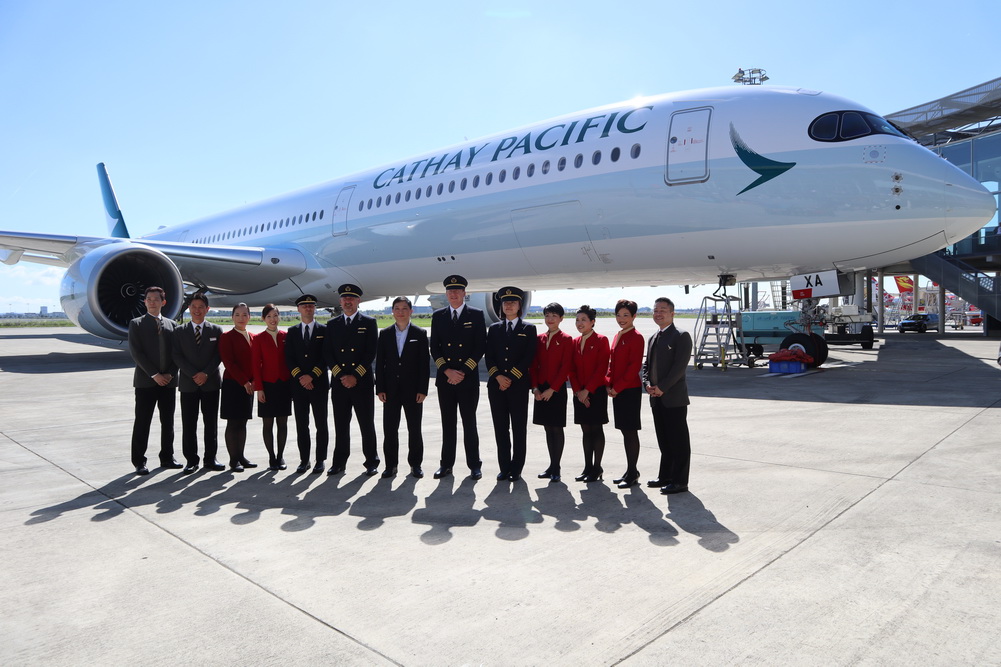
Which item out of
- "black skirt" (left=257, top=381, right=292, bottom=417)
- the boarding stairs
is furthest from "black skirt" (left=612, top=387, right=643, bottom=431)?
the boarding stairs

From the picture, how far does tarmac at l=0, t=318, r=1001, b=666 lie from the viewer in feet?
7.19

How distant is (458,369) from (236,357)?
1777mm

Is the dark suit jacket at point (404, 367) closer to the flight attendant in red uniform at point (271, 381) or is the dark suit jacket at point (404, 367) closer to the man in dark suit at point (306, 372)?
the man in dark suit at point (306, 372)

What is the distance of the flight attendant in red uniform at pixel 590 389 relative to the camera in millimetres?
4461

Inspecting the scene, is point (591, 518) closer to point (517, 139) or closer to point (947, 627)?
point (947, 627)

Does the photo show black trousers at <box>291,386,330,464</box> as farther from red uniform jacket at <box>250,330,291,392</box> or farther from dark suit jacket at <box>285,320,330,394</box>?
red uniform jacket at <box>250,330,291,392</box>

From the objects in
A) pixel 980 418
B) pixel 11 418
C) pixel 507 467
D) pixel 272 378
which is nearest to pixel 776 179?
pixel 980 418

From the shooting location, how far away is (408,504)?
3924 millimetres

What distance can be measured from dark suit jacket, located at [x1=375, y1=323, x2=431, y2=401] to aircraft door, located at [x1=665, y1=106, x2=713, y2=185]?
5.09 meters

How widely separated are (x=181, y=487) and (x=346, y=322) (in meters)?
1.60

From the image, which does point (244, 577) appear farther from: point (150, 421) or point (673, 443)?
point (150, 421)

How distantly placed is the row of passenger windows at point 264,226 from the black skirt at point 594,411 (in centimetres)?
1082

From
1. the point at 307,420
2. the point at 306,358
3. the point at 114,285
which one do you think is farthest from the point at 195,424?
the point at 114,285

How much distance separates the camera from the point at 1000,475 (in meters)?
4.12
